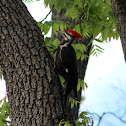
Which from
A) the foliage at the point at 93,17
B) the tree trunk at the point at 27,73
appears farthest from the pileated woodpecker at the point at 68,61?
the tree trunk at the point at 27,73

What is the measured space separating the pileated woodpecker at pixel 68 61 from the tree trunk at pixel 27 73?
0.32 meters

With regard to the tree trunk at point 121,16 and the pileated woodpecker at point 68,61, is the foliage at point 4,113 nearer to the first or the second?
the pileated woodpecker at point 68,61

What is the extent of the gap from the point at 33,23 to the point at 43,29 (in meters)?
A: 0.16

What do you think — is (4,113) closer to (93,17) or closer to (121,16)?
(93,17)

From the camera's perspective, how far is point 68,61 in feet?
6.93

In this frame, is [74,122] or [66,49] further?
[66,49]

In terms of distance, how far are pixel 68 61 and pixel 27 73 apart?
0.63m

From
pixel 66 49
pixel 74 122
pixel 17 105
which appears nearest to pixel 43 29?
pixel 66 49

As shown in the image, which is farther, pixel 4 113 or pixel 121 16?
pixel 4 113

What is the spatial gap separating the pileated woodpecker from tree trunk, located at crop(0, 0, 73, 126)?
1.03 ft

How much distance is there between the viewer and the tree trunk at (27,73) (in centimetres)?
156

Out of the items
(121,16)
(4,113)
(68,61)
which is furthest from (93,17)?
(4,113)

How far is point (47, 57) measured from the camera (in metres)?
1.72

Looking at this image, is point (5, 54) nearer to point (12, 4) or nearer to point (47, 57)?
point (47, 57)
